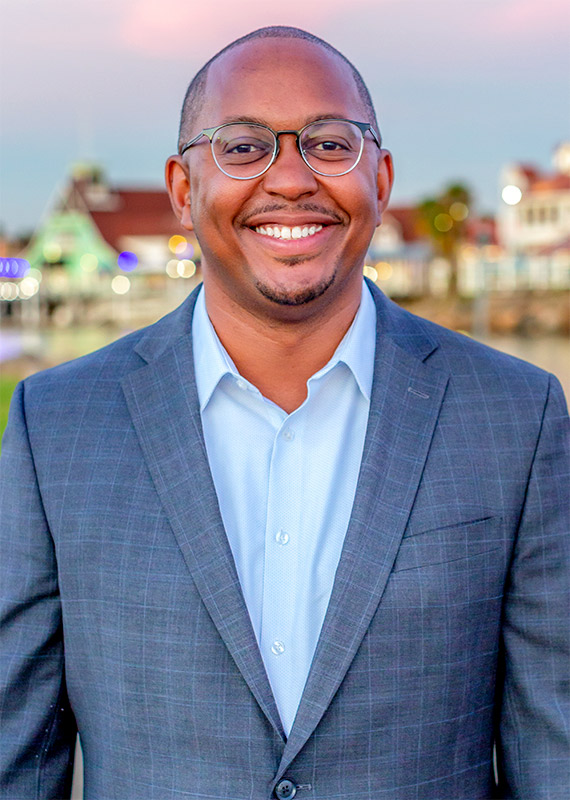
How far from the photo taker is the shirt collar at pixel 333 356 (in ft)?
7.45

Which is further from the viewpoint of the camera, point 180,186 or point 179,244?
point 179,244

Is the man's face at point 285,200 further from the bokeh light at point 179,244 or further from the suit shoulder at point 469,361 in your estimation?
the bokeh light at point 179,244

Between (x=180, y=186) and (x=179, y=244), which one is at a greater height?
(x=179, y=244)

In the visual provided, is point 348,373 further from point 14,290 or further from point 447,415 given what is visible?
point 14,290

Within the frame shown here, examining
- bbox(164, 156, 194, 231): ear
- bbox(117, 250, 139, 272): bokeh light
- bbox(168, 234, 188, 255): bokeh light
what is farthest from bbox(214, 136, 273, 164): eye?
bbox(117, 250, 139, 272): bokeh light

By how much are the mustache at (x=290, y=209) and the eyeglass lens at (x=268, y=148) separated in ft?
0.24

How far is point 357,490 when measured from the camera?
2113 mm

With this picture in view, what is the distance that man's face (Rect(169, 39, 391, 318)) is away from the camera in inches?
84.1

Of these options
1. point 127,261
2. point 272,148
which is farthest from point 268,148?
point 127,261

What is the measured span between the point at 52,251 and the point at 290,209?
72.2m

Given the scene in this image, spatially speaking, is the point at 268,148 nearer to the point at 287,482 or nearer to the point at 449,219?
the point at 287,482

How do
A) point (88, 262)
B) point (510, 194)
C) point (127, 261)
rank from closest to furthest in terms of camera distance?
point (510, 194) → point (127, 261) → point (88, 262)

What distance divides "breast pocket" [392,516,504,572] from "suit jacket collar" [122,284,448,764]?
3cm

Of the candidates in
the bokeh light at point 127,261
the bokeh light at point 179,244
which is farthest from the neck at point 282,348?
the bokeh light at point 127,261
